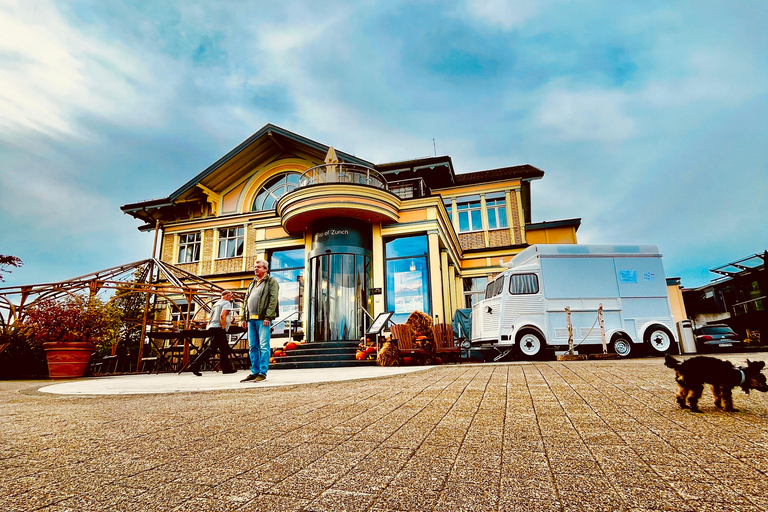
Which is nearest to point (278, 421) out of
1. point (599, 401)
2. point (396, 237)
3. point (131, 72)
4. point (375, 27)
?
point (599, 401)

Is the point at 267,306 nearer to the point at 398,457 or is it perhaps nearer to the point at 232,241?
the point at 398,457

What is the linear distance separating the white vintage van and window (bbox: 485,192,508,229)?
777cm

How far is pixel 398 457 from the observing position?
1.59m

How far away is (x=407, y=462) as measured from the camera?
1.52 meters

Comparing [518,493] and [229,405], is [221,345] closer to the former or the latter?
[229,405]

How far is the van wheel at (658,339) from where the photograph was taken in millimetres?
11758

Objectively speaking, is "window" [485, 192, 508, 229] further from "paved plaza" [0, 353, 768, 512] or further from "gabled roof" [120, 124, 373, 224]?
"paved plaza" [0, 353, 768, 512]

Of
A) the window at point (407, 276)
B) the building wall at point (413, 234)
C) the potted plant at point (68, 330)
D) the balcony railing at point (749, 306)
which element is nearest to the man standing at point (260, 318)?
the potted plant at point (68, 330)

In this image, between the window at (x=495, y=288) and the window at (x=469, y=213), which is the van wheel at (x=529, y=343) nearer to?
the window at (x=495, y=288)

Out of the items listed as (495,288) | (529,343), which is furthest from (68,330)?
(529,343)

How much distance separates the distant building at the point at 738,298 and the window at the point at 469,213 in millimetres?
14873

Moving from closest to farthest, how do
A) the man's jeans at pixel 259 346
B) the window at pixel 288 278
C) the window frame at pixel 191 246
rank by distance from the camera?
the man's jeans at pixel 259 346, the window at pixel 288 278, the window frame at pixel 191 246

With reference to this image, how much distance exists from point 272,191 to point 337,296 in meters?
10.7

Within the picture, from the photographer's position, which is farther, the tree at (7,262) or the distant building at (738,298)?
the distant building at (738,298)
